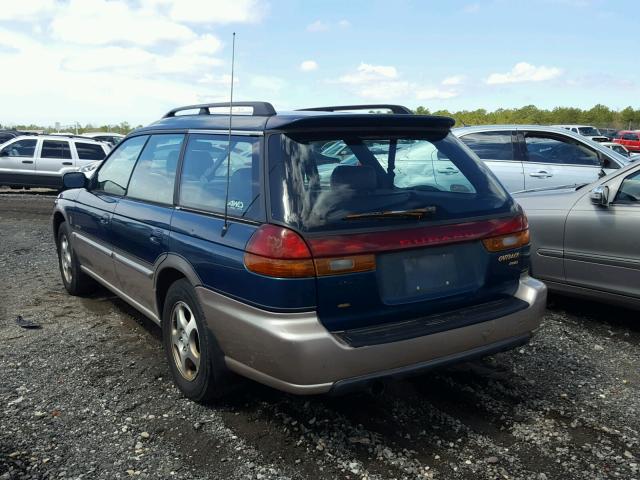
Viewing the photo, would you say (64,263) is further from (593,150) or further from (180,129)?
(593,150)

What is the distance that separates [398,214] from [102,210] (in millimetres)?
2810

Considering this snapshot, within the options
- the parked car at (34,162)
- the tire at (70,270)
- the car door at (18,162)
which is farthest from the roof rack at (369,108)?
the car door at (18,162)

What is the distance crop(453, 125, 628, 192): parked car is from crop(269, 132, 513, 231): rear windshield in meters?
5.42

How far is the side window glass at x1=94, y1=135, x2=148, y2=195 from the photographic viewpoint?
4711 millimetres

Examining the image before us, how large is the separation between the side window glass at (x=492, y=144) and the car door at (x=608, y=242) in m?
3.87

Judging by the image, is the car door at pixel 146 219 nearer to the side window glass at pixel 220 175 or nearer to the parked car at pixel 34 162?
the side window glass at pixel 220 175

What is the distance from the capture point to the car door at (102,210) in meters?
4.74

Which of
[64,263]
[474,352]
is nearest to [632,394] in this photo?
[474,352]

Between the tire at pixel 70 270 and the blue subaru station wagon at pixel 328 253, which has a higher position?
the blue subaru station wagon at pixel 328 253

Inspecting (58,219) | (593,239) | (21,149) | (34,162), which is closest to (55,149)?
(34,162)

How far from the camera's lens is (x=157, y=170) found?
425 centimetres

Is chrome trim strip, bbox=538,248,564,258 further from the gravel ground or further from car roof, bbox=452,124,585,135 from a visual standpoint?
car roof, bbox=452,124,585,135

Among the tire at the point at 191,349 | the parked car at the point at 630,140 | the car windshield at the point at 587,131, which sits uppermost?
the car windshield at the point at 587,131

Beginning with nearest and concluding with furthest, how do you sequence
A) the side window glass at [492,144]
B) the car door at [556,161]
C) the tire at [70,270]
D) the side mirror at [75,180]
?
the side mirror at [75,180]
the tire at [70,270]
the car door at [556,161]
the side window glass at [492,144]
